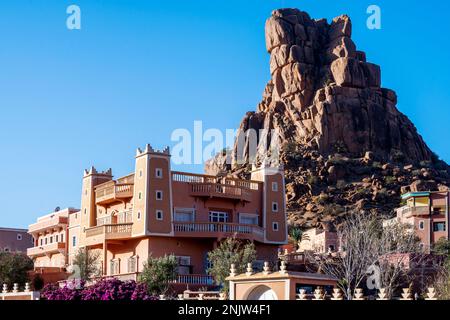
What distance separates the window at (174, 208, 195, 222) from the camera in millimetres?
53469

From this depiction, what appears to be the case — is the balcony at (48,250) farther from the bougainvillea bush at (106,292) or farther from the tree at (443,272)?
the tree at (443,272)

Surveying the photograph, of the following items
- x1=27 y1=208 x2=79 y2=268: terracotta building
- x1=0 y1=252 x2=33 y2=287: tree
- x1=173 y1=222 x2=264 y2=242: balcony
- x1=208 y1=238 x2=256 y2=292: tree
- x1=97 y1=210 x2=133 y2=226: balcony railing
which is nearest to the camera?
x1=208 y1=238 x2=256 y2=292: tree

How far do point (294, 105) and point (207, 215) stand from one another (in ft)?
203

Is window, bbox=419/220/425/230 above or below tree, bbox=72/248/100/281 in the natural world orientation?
above

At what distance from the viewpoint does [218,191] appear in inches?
2153

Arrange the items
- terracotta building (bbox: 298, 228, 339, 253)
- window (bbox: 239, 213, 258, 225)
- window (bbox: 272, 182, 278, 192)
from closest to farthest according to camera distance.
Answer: window (bbox: 239, 213, 258, 225), window (bbox: 272, 182, 278, 192), terracotta building (bbox: 298, 228, 339, 253)

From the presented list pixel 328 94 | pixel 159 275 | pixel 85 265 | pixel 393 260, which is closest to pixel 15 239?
pixel 85 265

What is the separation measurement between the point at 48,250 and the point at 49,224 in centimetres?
255

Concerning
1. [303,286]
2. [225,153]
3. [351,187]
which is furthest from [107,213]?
[225,153]

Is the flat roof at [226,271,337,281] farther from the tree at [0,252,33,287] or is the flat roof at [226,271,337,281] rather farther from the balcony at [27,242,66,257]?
the balcony at [27,242,66,257]

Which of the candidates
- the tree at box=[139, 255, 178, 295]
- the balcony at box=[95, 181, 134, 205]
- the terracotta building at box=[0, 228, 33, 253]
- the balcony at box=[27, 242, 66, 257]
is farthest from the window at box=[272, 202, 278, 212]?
the terracotta building at box=[0, 228, 33, 253]

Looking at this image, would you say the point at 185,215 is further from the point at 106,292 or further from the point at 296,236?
the point at 296,236

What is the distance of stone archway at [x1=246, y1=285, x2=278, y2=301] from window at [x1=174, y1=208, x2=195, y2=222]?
1852 centimetres

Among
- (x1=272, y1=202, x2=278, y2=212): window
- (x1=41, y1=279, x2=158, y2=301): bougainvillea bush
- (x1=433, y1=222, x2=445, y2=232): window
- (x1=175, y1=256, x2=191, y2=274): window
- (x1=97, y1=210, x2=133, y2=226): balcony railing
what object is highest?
(x1=272, y1=202, x2=278, y2=212): window
